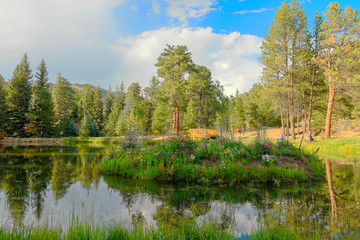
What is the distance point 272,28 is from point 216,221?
26.3 metres

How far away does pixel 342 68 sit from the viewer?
21094 mm

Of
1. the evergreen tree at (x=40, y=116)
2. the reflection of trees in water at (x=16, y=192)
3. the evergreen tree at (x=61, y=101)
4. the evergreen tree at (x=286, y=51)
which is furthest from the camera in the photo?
the evergreen tree at (x=61, y=101)

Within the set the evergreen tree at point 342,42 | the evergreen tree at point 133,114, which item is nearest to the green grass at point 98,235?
the evergreen tree at point 133,114

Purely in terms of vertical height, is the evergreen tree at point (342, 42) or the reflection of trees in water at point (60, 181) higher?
the evergreen tree at point (342, 42)

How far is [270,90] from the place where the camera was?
25531mm

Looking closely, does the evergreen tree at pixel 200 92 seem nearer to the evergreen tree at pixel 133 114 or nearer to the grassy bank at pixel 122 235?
the evergreen tree at pixel 133 114

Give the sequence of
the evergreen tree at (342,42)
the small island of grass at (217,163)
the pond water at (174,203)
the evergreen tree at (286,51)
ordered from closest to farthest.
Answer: the pond water at (174,203) < the small island of grass at (217,163) < the evergreen tree at (342,42) < the evergreen tree at (286,51)

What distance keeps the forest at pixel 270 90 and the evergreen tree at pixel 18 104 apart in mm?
125

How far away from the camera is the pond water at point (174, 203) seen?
172 inches

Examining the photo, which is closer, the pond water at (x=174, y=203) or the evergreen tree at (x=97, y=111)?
the pond water at (x=174, y=203)

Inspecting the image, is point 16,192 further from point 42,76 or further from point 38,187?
point 42,76

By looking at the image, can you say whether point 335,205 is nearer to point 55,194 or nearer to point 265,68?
point 55,194

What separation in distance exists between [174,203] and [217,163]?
12.4 feet

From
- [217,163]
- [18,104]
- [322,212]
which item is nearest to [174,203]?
[322,212]
